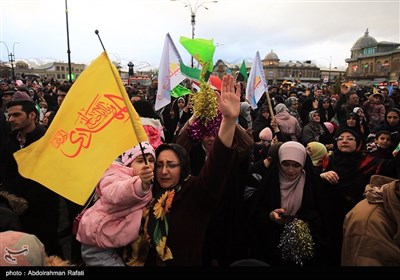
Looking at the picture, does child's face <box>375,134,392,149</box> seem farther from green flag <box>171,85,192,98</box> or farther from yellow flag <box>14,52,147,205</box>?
yellow flag <box>14,52,147,205</box>

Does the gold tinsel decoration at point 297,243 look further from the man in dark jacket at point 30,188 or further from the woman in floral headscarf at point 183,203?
the man in dark jacket at point 30,188

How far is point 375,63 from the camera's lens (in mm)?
79062

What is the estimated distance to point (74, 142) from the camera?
6.64ft

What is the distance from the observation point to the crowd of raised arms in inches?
79.0

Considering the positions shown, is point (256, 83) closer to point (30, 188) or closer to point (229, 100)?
point (229, 100)

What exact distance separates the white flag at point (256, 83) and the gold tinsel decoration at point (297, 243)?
4.49 m

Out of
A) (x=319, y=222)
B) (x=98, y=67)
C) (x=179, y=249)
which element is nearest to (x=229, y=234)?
(x=319, y=222)

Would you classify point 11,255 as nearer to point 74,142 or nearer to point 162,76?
point 74,142

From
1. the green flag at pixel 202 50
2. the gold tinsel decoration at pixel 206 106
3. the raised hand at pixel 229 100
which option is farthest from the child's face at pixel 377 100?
the raised hand at pixel 229 100

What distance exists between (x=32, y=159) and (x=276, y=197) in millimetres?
1965

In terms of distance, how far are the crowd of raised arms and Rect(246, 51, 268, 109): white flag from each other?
2.95 metres


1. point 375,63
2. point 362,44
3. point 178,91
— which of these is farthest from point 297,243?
point 362,44

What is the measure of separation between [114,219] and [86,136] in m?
0.57

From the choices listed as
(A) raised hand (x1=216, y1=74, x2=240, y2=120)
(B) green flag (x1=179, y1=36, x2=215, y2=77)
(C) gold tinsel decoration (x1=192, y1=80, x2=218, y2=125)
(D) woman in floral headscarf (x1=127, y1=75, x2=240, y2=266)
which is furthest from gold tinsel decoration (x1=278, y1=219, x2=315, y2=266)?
(B) green flag (x1=179, y1=36, x2=215, y2=77)
